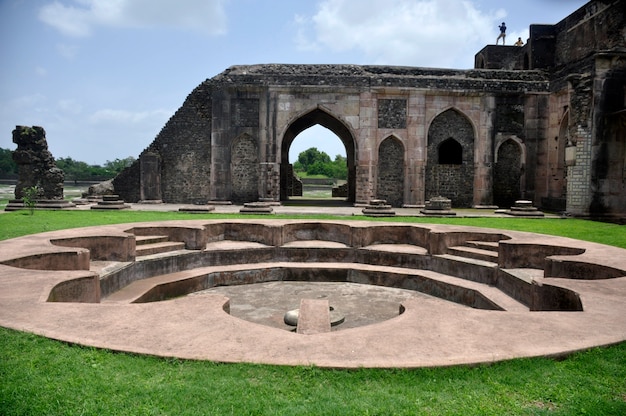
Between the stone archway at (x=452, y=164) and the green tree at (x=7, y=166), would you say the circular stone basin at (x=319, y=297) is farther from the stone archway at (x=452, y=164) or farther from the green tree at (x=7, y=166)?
the green tree at (x=7, y=166)

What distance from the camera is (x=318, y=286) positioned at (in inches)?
357

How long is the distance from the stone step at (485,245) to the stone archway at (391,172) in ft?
37.7

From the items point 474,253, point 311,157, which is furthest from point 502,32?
point 311,157

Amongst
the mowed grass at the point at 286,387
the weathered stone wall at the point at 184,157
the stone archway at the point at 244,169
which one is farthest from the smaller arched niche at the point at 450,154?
the mowed grass at the point at 286,387

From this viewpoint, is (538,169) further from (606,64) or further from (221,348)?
(221,348)

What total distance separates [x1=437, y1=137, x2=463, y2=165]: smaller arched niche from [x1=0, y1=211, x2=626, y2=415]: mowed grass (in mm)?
19785

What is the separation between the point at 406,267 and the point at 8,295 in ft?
24.0

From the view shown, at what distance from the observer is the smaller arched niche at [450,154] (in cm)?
2233

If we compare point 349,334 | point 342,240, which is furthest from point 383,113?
point 349,334

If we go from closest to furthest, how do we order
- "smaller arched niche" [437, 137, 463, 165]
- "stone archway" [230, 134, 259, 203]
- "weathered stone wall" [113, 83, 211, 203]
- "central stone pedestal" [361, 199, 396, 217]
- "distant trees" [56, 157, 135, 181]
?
1. "central stone pedestal" [361, 199, 396, 217]
2. "stone archway" [230, 134, 259, 203]
3. "weathered stone wall" [113, 83, 211, 203]
4. "smaller arched niche" [437, 137, 463, 165]
5. "distant trees" [56, 157, 135, 181]

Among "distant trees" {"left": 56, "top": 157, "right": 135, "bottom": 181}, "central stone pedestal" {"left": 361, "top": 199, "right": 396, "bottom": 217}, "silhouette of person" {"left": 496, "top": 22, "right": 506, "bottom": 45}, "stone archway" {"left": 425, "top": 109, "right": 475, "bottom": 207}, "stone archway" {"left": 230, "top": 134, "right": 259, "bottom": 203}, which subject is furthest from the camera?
"distant trees" {"left": 56, "top": 157, "right": 135, "bottom": 181}

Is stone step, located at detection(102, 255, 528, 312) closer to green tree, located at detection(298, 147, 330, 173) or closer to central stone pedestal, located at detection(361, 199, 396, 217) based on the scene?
central stone pedestal, located at detection(361, 199, 396, 217)

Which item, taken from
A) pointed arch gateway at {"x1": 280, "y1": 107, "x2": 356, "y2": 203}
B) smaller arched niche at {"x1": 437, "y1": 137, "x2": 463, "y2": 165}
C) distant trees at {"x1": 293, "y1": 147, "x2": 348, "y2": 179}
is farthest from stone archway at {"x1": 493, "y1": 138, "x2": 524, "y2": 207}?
distant trees at {"x1": 293, "y1": 147, "x2": 348, "y2": 179}

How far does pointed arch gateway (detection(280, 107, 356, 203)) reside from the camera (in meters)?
23.7
